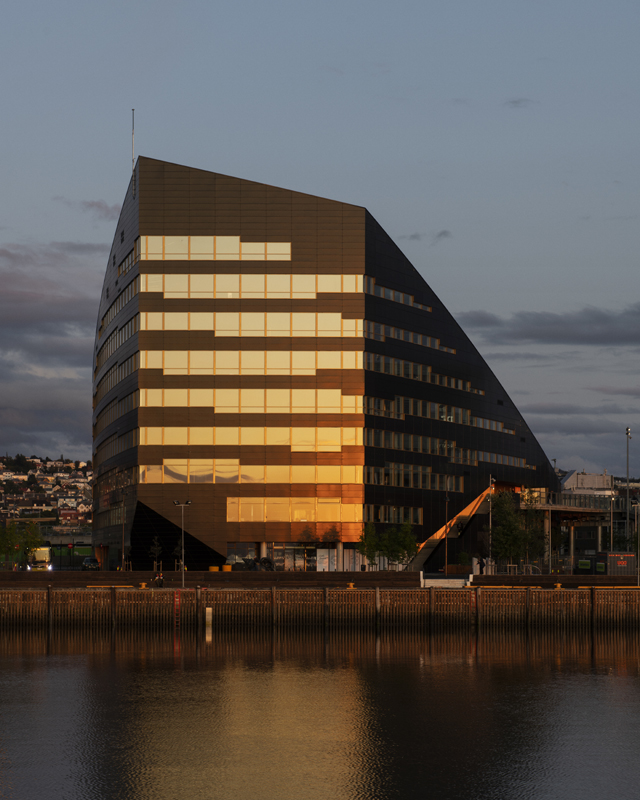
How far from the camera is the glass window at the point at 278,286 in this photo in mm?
101481

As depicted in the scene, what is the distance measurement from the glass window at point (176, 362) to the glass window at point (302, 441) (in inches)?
513

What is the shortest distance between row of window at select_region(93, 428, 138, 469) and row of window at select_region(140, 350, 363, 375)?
7.81 meters

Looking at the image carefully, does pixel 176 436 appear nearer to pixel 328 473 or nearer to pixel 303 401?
pixel 303 401

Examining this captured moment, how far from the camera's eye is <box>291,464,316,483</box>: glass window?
102m

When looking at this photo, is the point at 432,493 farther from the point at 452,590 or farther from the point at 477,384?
the point at 452,590

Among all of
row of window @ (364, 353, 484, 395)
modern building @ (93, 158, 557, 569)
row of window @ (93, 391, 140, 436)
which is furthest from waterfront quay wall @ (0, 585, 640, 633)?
row of window @ (364, 353, 484, 395)

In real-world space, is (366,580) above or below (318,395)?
below

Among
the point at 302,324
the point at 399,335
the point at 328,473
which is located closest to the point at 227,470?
the point at 328,473

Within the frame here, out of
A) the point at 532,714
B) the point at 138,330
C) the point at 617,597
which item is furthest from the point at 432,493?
the point at 532,714

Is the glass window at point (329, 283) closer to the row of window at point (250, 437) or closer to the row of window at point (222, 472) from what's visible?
the row of window at point (250, 437)

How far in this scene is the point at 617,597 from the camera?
6700cm

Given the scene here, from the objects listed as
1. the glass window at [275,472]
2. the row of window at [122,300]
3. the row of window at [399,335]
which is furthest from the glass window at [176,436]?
the row of window at [399,335]

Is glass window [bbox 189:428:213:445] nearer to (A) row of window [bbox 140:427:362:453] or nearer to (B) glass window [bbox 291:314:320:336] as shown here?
(A) row of window [bbox 140:427:362:453]

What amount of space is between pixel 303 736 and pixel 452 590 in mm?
A: 34062
